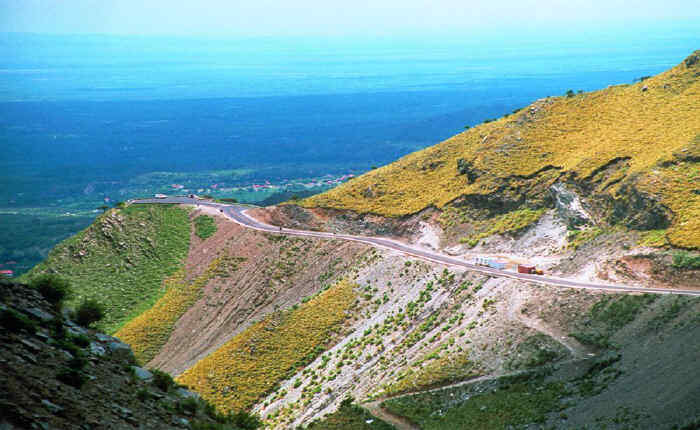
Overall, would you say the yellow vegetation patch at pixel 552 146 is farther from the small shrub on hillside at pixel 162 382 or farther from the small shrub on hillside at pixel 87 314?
the small shrub on hillside at pixel 87 314

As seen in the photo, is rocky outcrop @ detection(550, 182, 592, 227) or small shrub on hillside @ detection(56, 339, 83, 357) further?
rocky outcrop @ detection(550, 182, 592, 227)

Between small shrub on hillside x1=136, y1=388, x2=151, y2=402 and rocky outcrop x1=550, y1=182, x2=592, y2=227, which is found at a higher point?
small shrub on hillside x1=136, y1=388, x2=151, y2=402

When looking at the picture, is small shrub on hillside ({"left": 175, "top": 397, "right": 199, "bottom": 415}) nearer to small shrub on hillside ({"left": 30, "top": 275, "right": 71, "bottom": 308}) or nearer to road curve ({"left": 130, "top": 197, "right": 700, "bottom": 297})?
small shrub on hillside ({"left": 30, "top": 275, "right": 71, "bottom": 308})

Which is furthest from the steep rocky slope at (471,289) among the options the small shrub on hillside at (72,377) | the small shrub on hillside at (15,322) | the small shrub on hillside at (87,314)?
the small shrub on hillside at (15,322)

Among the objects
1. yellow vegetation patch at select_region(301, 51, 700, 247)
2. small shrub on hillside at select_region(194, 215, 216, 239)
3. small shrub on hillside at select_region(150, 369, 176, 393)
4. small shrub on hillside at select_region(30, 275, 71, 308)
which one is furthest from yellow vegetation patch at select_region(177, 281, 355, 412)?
small shrub on hillside at select_region(194, 215, 216, 239)

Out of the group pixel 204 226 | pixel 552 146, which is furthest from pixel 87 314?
pixel 552 146

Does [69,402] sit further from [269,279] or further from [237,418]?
[269,279]

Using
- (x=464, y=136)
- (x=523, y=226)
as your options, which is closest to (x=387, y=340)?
(x=523, y=226)
